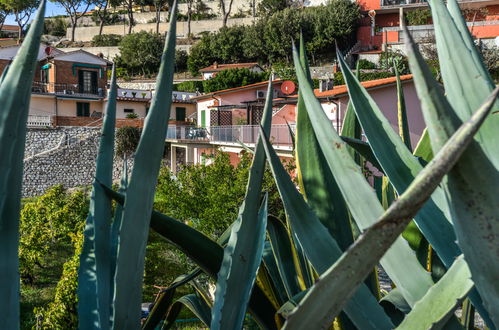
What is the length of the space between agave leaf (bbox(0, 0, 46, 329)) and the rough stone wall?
2534 centimetres

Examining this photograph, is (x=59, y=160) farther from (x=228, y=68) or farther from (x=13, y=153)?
(x=13, y=153)

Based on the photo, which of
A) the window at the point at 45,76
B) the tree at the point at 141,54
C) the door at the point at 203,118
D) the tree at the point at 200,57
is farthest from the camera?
the tree at the point at 141,54

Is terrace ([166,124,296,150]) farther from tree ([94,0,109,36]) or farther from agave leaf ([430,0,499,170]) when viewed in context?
tree ([94,0,109,36])

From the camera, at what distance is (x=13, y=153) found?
91 centimetres

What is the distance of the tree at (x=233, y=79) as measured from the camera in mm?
34281

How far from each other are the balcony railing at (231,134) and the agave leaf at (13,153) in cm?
1105

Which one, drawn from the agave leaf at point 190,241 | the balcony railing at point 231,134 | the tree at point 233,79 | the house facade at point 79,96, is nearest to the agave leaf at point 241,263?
the agave leaf at point 190,241

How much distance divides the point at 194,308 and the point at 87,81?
36383 mm

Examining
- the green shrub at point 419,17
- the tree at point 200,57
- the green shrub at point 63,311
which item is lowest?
the green shrub at point 63,311

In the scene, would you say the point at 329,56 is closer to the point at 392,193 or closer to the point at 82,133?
the point at 82,133

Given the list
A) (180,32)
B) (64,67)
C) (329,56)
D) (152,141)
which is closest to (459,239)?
(152,141)

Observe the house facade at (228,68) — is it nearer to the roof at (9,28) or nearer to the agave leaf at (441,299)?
the roof at (9,28)

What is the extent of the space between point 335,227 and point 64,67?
1403 inches

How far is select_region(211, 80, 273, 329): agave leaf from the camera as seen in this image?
44.9 inches
